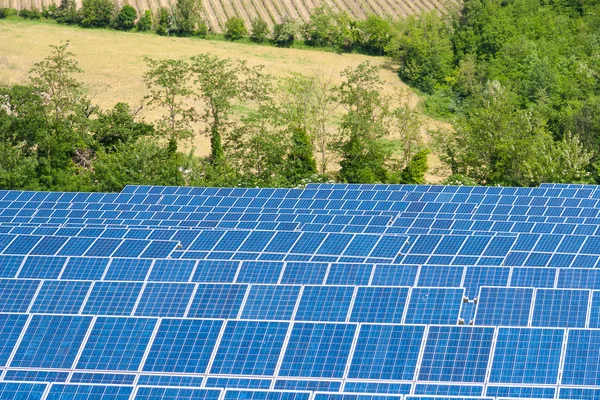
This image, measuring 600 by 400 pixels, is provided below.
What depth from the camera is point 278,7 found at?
392 ft

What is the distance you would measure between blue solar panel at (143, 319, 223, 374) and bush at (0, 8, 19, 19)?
295ft

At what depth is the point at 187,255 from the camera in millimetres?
35375

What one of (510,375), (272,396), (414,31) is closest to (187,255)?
(272,396)

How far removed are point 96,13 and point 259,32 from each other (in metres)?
16.4

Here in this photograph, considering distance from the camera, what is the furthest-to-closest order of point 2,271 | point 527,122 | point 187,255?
point 527,122
point 187,255
point 2,271

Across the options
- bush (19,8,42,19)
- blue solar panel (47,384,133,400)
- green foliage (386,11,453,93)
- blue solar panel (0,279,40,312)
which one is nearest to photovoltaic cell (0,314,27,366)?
blue solar panel (0,279,40,312)

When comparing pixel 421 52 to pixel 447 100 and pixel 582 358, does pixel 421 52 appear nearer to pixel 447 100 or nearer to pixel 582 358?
pixel 447 100

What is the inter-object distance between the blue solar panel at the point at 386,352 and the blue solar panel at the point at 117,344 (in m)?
5.26

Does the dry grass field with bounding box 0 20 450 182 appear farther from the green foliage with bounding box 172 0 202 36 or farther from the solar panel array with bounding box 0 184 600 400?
the solar panel array with bounding box 0 184 600 400

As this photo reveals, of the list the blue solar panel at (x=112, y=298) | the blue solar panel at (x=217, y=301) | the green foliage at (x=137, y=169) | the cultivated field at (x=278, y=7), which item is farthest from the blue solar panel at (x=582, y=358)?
the cultivated field at (x=278, y=7)

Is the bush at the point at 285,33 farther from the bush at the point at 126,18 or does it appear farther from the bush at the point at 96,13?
the bush at the point at 96,13

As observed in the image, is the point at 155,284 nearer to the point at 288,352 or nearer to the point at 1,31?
the point at 288,352

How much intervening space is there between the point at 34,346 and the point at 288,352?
642cm

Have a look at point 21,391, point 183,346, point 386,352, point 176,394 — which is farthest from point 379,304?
point 21,391
